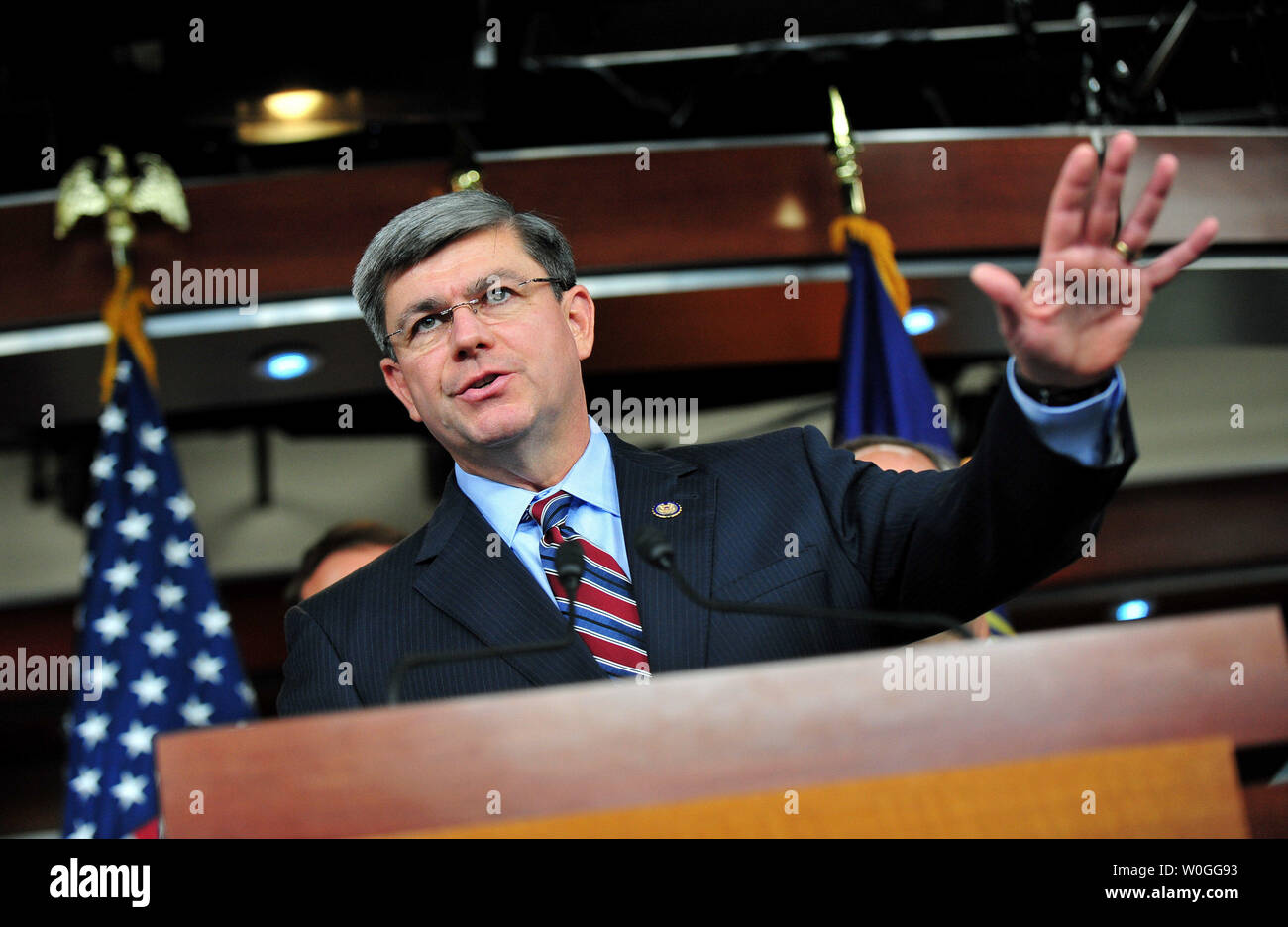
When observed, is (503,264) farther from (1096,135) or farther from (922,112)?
(922,112)

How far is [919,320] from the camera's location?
14.2ft

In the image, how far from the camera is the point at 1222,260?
4.24 meters

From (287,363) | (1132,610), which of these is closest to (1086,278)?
(287,363)

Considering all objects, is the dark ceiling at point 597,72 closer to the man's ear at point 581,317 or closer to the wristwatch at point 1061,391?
the man's ear at point 581,317

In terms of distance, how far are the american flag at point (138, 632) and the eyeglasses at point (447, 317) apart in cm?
178

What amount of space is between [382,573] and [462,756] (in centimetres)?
80

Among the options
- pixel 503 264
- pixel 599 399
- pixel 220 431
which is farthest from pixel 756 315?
pixel 220 431

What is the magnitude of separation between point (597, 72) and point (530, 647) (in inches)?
126

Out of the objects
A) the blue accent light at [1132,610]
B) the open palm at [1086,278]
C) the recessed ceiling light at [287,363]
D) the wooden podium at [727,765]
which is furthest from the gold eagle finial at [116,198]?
the blue accent light at [1132,610]

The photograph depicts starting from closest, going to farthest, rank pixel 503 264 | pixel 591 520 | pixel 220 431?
pixel 591 520
pixel 503 264
pixel 220 431

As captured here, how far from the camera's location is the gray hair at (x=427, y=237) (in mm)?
1921

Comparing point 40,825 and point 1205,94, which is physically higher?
point 1205,94

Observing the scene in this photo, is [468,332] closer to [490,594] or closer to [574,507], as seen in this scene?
[574,507]

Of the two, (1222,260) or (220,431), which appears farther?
(220,431)
